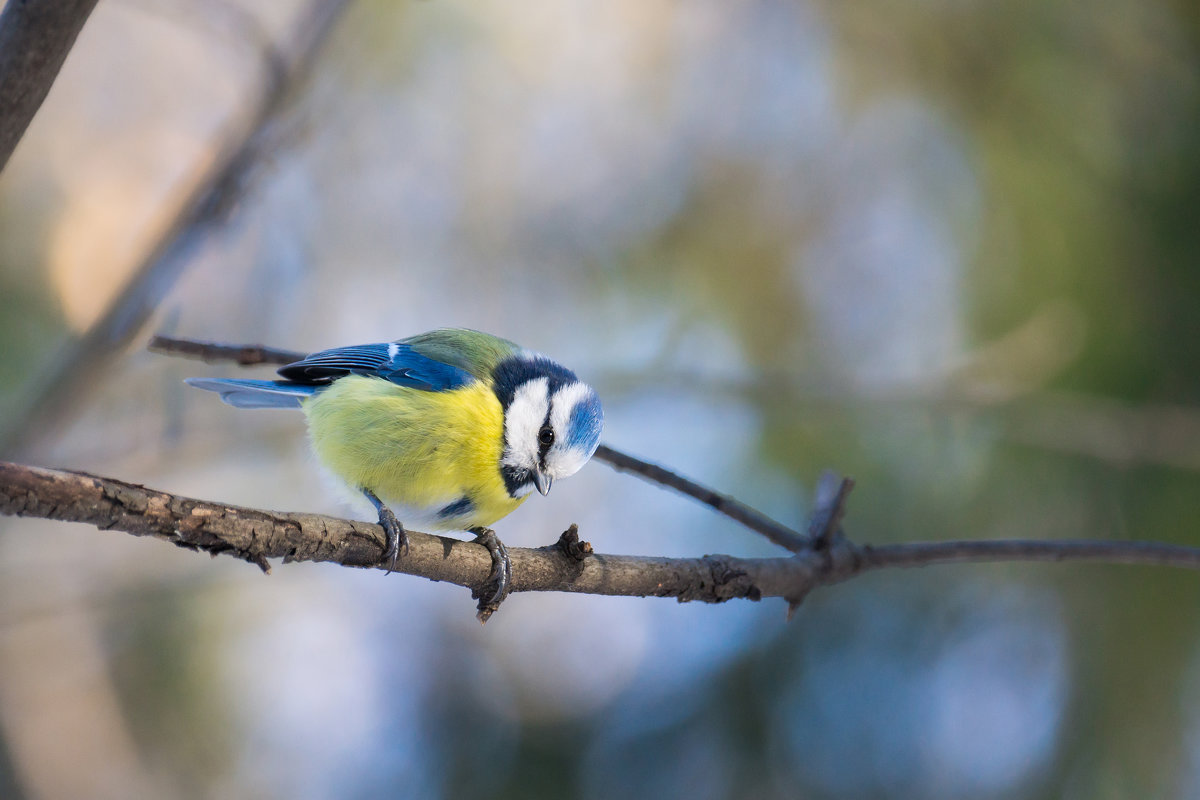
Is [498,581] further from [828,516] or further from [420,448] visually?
[828,516]

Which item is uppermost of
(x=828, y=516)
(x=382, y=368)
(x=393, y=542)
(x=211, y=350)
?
(x=828, y=516)

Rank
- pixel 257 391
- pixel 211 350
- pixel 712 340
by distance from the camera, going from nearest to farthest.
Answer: pixel 211 350 → pixel 257 391 → pixel 712 340

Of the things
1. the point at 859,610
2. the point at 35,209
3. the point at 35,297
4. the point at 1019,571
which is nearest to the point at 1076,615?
the point at 1019,571

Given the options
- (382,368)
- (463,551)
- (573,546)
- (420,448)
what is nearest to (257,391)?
(382,368)

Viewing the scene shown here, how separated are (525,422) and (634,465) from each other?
26 cm

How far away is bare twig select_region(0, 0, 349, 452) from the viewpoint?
1.37 metres

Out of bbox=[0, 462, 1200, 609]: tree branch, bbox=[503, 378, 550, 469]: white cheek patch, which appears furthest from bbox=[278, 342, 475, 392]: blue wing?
bbox=[0, 462, 1200, 609]: tree branch

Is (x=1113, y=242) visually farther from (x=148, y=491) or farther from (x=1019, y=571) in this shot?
(x=148, y=491)

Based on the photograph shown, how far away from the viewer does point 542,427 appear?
1720mm

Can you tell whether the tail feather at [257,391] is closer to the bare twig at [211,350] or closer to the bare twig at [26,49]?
the bare twig at [211,350]

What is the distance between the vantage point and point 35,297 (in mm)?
2836

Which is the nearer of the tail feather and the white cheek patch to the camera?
the white cheek patch

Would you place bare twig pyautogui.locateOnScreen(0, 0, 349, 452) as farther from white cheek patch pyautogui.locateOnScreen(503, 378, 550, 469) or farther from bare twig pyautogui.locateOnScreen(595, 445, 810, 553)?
bare twig pyautogui.locateOnScreen(595, 445, 810, 553)

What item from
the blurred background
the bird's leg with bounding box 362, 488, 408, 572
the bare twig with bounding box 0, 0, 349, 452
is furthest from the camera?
the blurred background
